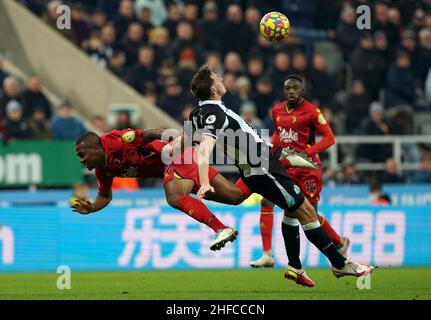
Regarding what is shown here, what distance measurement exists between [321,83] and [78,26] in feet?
16.5

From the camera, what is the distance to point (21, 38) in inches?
891

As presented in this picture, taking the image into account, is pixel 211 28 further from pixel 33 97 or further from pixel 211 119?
pixel 211 119

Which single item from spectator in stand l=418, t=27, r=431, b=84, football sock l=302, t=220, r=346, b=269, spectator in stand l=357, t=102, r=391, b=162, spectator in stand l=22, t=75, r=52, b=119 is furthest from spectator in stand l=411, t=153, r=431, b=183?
football sock l=302, t=220, r=346, b=269

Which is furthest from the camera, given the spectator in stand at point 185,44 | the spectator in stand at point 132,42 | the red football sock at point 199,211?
the spectator in stand at point 132,42

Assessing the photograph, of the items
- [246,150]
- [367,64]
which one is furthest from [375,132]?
[246,150]

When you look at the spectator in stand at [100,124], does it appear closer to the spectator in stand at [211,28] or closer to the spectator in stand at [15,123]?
the spectator in stand at [15,123]

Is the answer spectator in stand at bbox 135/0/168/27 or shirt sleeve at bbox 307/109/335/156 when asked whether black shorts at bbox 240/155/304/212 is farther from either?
spectator in stand at bbox 135/0/168/27

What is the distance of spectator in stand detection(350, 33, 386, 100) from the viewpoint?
22.5 meters

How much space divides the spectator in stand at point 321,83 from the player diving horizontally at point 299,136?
27.1 feet

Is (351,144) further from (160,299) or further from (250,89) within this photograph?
(160,299)

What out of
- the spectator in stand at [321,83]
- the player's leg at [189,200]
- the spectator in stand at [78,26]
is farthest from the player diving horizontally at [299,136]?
the spectator in stand at [78,26]

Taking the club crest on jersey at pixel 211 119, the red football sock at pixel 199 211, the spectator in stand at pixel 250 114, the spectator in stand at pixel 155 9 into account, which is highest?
the spectator in stand at pixel 155 9

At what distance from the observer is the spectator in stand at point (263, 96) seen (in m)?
21.9

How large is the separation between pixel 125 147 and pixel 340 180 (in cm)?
828
